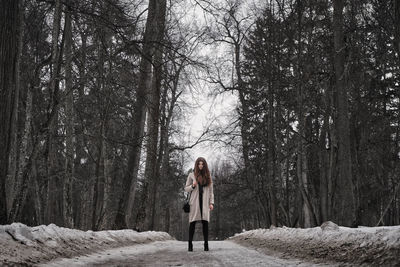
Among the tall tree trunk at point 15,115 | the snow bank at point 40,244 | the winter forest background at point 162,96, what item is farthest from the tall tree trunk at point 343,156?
the tall tree trunk at point 15,115

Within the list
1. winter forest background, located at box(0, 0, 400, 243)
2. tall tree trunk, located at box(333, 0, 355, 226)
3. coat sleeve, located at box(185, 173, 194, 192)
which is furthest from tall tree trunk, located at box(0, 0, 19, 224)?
tall tree trunk, located at box(333, 0, 355, 226)

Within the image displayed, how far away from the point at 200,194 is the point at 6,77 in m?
4.45

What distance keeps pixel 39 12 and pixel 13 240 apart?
4.91 meters

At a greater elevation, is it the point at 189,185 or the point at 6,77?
the point at 6,77

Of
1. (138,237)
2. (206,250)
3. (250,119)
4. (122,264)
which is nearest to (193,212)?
(206,250)

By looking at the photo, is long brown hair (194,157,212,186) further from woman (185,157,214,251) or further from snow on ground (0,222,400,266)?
snow on ground (0,222,400,266)

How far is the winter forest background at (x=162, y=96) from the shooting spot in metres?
6.78

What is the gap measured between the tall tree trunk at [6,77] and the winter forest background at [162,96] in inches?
0.5

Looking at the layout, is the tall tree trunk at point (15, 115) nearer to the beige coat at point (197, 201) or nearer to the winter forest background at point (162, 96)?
the winter forest background at point (162, 96)

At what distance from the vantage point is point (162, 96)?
13797 millimetres

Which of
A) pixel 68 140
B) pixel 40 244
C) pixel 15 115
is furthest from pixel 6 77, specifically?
pixel 68 140

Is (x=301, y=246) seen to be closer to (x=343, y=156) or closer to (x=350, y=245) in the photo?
(x=350, y=245)

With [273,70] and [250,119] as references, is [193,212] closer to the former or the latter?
[273,70]

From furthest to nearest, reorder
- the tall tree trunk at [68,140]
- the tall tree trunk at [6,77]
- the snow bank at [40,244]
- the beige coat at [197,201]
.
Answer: the tall tree trunk at [68,140], the beige coat at [197,201], the tall tree trunk at [6,77], the snow bank at [40,244]
